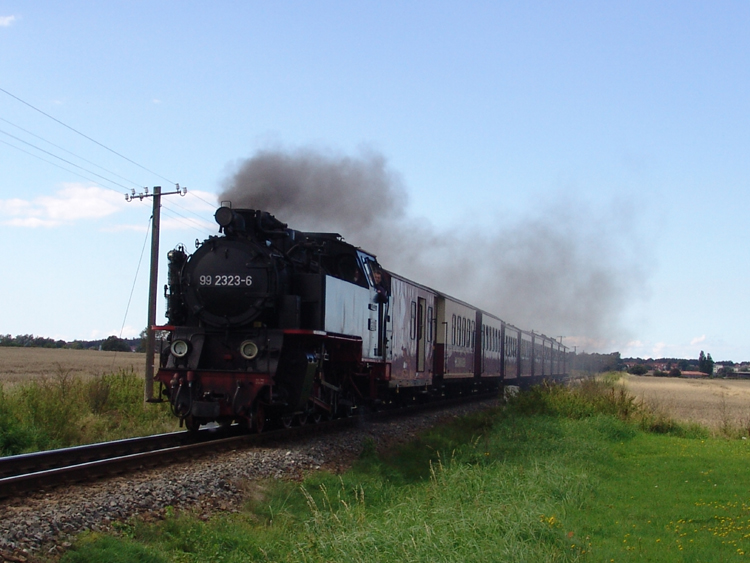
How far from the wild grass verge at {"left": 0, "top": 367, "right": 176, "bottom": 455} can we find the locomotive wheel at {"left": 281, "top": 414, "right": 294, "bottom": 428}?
108 inches

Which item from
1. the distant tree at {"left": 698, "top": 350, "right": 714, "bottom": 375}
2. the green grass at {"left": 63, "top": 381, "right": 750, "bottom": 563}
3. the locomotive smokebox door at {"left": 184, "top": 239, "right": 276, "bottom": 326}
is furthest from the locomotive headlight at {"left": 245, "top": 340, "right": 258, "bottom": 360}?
the distant tree at {"left": 698, "top": 350, "right": 714, "bottom": 375}

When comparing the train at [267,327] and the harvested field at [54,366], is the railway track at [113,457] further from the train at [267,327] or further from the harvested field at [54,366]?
the harvested field at [54,366]

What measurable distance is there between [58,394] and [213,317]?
3386 millimetres

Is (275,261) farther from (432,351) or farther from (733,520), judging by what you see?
(432,351)

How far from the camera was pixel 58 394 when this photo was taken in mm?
12773

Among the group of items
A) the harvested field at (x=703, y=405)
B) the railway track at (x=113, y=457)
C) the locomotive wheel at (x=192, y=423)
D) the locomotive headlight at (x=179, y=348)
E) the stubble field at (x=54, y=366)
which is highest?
the locomotive headlight at (x=179, y=348)

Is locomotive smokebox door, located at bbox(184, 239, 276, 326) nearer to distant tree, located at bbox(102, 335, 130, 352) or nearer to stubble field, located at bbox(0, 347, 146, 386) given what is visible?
stubble field, located at bbox(0, 347, 146, 386)

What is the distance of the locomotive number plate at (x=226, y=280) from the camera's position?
1166 cm

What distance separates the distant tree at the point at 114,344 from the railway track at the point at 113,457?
56.0 meters

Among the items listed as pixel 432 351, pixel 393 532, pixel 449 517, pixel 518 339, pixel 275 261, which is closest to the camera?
pixel 393 532

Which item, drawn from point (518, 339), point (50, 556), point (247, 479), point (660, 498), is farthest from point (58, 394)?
point (518, 339)

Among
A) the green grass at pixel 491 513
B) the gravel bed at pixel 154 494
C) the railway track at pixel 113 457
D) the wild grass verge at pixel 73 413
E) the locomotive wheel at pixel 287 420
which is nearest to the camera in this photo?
the gravel bed at pixel 154 494

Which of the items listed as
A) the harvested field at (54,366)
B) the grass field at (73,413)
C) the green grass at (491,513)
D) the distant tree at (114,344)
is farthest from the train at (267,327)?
the distant tree at (114,344)

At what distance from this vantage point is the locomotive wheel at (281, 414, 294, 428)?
12.2m
